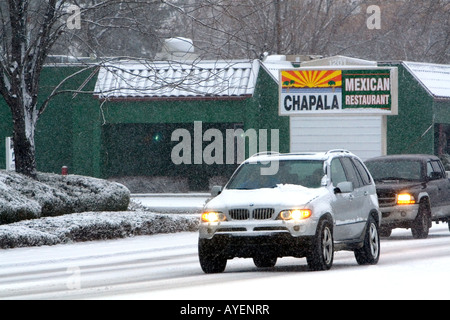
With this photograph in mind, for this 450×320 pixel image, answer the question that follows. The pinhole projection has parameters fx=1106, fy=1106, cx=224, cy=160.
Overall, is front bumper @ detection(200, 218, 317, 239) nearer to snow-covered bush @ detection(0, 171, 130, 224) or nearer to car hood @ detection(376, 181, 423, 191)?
snow-covered bush @ detection(0, 171, 130, 224)

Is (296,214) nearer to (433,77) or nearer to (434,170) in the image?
(434,170)

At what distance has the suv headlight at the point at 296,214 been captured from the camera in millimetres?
15336

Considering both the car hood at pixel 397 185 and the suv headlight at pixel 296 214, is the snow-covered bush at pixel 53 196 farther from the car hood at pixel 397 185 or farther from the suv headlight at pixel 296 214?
the suv headlight at pixel 296 214

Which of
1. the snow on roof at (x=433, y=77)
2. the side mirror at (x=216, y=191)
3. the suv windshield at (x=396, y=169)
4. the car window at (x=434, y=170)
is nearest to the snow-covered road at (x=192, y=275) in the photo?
the side mirror at (x=216, y=191)

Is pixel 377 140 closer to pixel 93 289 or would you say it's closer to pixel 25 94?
pixel 25 94

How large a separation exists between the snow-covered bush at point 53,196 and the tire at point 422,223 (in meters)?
7.53

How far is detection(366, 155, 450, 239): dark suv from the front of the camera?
23.4 meters

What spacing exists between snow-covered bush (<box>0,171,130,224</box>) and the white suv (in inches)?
297

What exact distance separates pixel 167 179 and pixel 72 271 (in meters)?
29.8

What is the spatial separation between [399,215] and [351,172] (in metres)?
5.99

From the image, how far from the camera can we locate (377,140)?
4294 cm

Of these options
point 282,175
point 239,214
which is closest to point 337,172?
point 282,175

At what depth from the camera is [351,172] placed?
1764cm

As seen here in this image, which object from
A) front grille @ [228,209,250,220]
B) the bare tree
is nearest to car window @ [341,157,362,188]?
front grille @ [228,209,250,220]
